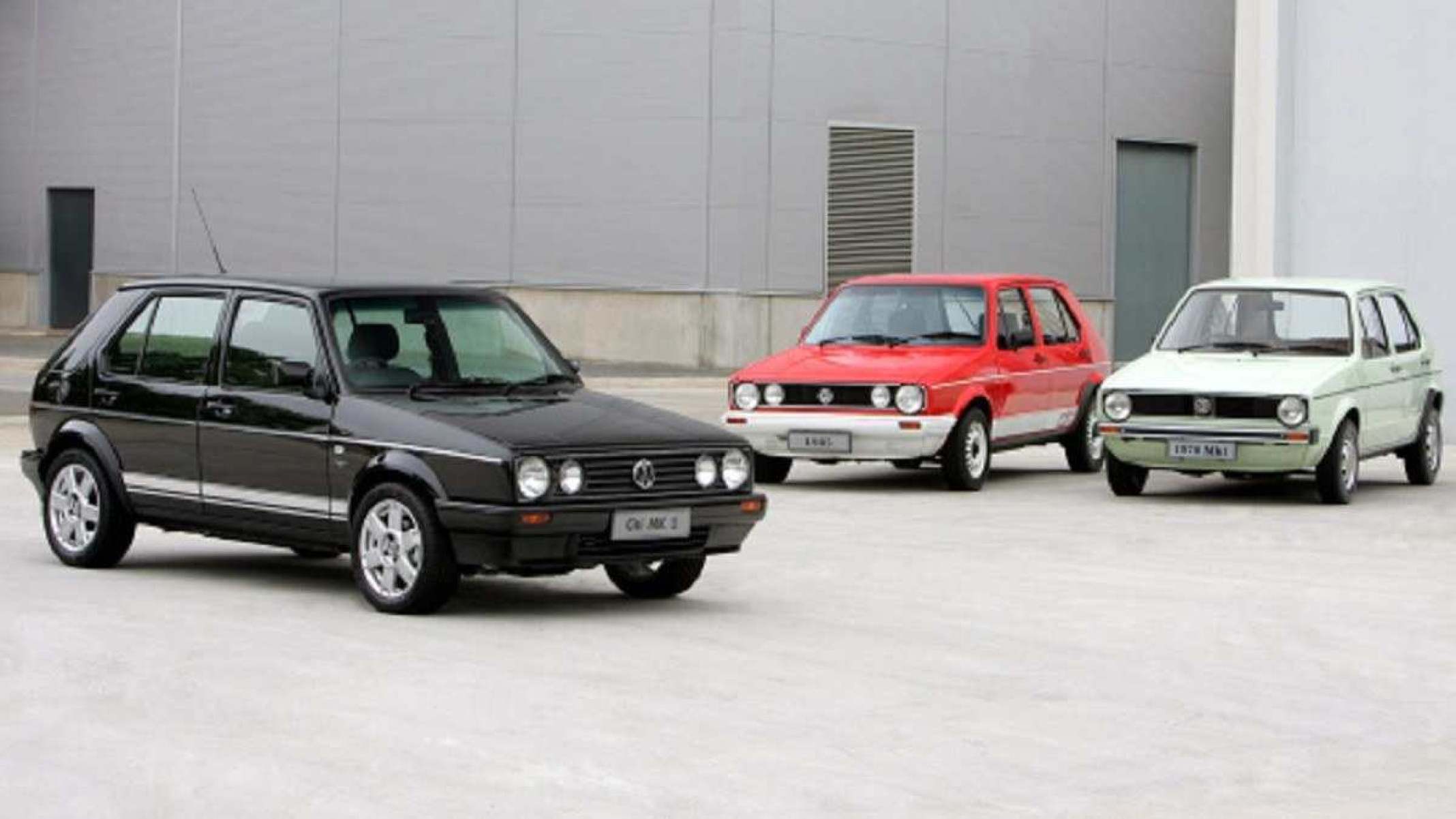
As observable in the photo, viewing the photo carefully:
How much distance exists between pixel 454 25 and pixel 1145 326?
13.3 m

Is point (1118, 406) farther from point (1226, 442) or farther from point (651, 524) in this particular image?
point (651, 524)

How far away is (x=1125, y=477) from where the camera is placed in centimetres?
2000

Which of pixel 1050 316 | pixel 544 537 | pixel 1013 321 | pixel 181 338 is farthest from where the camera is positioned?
pixel 1050 316

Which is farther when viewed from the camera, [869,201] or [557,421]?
[869,201]

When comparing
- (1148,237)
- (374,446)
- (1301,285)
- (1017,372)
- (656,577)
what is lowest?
(656,577)

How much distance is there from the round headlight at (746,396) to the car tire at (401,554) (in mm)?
8258

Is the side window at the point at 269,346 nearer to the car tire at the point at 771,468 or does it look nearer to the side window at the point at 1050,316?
the car tire at the point at 771,468

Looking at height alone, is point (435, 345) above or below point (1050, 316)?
below

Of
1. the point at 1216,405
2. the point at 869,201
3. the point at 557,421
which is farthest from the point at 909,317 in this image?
the point at 869,201

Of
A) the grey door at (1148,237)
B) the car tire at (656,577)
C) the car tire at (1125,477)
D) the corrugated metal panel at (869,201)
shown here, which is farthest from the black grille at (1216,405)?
the grey door at (1148,237)

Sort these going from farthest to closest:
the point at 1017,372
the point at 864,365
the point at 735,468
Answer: the point at 1017,372, the point at 864,365, the point at 735,468

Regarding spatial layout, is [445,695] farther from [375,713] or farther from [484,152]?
[484,152]

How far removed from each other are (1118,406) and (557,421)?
7.93 m

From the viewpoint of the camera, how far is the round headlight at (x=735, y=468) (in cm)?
1259
